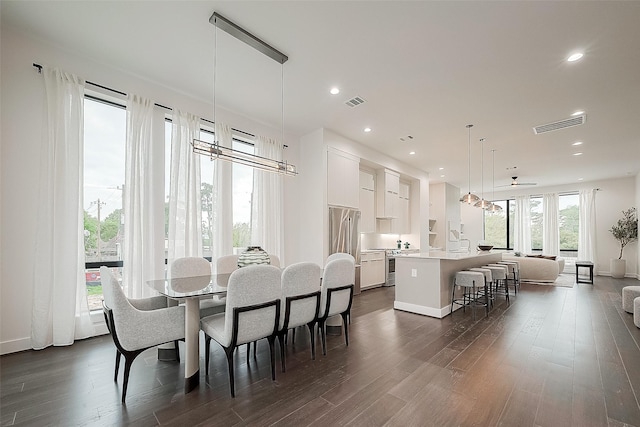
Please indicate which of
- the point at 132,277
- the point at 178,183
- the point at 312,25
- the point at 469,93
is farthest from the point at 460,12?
the point at 132,277

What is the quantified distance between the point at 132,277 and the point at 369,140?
4.90 metres

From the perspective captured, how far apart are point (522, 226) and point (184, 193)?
11.8 metres

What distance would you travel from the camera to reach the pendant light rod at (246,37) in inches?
104

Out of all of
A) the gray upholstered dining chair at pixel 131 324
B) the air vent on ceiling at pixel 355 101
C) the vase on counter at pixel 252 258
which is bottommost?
the gray upholstered dining chair at pixel 131 324

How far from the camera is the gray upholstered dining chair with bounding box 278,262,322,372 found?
2545 mm

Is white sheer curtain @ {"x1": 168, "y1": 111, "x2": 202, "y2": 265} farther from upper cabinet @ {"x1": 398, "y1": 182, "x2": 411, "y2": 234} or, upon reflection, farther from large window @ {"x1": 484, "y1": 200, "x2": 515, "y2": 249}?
large window @ {"x1": 484, "y1": 200, "x2": 515, "y2": 249}

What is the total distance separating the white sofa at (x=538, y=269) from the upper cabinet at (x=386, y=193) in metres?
3.73

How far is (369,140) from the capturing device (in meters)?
6.04

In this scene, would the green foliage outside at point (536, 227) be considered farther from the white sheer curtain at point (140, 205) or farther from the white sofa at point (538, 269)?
the white sheer curtain at point (140, 205)

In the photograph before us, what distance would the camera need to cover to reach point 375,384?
2.33m

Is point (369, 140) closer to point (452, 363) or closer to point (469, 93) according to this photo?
point (469, 93)

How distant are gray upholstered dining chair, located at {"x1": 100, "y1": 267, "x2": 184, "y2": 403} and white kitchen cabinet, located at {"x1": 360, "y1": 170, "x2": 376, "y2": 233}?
495 centimetres

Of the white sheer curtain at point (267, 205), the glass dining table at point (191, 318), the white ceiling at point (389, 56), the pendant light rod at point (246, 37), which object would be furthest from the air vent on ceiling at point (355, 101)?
the glass dining table at point (191, 318)

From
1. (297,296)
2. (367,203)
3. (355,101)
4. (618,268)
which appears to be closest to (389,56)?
(355,101)
